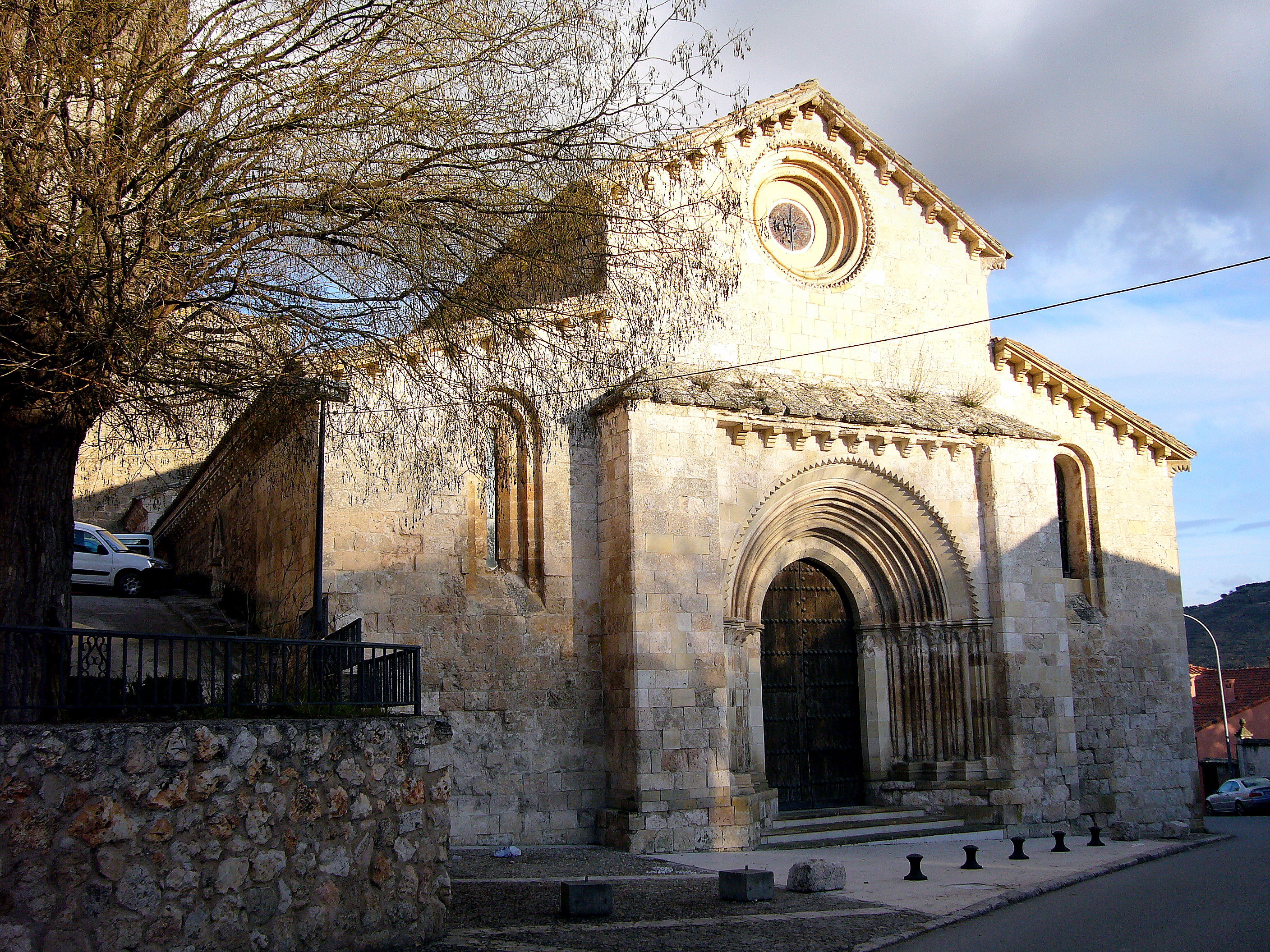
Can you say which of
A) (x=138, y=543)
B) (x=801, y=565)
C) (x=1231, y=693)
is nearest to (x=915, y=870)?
(x=801, y=565)

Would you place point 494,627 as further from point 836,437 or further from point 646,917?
point 836,437

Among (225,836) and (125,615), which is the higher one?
(125,615)

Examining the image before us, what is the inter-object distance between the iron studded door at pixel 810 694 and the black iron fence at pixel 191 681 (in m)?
7.52

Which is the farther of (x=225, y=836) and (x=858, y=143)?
(x=858, y=143)

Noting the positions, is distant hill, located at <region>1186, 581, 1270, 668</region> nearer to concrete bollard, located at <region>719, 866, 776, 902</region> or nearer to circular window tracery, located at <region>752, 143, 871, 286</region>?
circular window tracery, located at <region>752, 143, 871, 286</region>

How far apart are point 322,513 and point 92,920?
242 inches

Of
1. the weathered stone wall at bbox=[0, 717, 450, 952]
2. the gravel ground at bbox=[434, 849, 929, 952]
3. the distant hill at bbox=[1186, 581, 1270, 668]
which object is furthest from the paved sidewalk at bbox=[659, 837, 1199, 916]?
the distant hill at bbox=[1186, 581, 1270, 668]

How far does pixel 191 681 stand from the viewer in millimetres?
7082

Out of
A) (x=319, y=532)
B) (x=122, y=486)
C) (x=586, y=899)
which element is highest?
(x=122, y=486)

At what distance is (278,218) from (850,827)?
10.2m

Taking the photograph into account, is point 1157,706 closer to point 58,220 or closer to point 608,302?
point 608,302

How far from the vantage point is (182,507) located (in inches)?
805

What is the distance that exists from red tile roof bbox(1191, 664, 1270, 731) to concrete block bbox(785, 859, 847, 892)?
33.6 meters

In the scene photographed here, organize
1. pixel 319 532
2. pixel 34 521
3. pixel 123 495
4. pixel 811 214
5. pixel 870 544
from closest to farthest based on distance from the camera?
1. pixel 34 521
2. pixel 319 532
3. pixel 870 544
4. pixel 811 214
5. pixel 123 495
